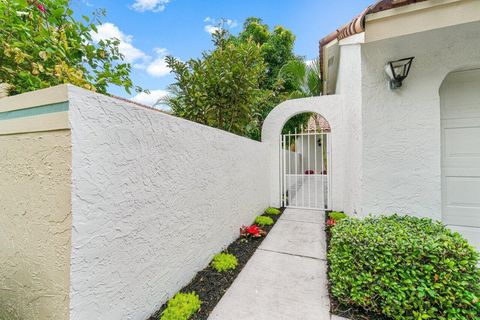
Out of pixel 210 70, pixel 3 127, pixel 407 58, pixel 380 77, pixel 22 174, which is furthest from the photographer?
pixel 210 70

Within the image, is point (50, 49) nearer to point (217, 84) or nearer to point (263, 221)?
point (217, 84)

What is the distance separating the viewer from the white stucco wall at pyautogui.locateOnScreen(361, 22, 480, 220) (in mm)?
3803

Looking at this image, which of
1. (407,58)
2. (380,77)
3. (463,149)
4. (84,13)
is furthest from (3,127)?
(463,149)

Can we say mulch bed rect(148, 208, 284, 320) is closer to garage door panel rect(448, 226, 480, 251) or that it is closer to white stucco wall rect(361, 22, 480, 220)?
white stucco wall rect(361, 22, 480, 220)

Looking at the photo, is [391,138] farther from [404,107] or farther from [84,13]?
[84,13]

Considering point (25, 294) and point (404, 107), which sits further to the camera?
point (404, 107)

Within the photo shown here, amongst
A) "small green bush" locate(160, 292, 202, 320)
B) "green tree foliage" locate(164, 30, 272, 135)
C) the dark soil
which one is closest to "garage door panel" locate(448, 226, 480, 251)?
the dark soil

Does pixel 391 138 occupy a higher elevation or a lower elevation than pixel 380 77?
lower

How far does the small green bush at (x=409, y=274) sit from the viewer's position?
95.2 inches

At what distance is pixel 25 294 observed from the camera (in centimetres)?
198

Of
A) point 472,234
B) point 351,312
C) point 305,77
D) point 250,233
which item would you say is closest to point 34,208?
point 351,312

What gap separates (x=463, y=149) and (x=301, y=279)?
4.06 metres

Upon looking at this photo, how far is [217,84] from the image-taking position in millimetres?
5816

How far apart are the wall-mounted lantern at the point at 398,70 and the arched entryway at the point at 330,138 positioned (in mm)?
3104
